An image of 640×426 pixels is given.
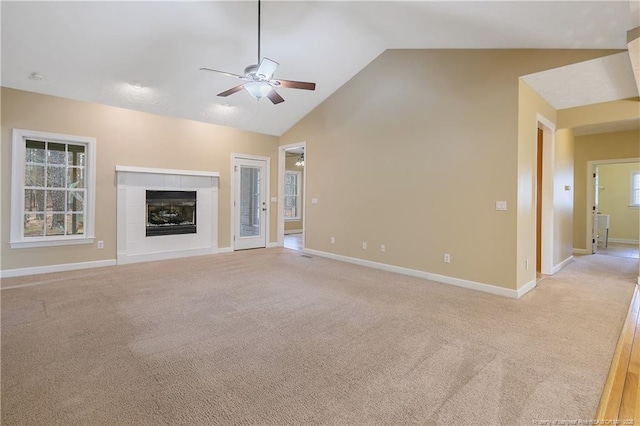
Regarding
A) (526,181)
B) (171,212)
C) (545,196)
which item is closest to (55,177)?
(171,212)

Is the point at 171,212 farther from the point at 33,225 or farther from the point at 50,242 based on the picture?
the point at 33,225

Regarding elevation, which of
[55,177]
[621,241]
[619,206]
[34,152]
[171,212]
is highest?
[34,152]

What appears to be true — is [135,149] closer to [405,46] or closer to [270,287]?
[270,287]

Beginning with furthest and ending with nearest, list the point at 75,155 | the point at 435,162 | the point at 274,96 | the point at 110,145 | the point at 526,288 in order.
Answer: the point at 110,145
the point at 75,155
the point at 435,162
the point at 526,288
the point at 274,96

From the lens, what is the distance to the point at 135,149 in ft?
18.2

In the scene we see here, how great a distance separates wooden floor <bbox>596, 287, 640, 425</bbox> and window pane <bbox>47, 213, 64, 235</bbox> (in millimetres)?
6600

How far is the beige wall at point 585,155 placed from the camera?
670 centimetres

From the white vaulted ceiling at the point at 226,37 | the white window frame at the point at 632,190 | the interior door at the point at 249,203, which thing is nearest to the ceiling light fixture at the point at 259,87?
the white vaulted ceiling at the point at 226,37

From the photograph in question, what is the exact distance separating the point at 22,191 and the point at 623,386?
7.01 meters

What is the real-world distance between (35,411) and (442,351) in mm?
2716

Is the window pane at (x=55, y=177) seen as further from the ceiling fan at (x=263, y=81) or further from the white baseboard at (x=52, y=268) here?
the ceiling fan at (x=263, y=81)

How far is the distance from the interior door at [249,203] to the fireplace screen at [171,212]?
0.96m

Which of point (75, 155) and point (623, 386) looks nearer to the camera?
point (623, 386)

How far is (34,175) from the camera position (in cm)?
471
